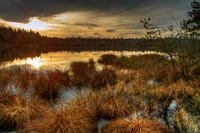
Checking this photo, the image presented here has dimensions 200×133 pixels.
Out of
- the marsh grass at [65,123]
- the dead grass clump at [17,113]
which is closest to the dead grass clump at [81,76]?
the dead grass clump at [17,113]

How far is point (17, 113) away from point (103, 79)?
6.15 m

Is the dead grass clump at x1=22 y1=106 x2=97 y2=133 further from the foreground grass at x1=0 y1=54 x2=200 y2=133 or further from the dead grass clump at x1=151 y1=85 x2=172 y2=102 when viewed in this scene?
the dead grass clump at x1=151 y1=85 x2=172 y2=102

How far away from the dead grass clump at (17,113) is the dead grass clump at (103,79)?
4848 mm

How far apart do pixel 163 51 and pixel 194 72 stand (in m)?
3.19

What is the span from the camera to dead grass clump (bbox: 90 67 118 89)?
10.8 m

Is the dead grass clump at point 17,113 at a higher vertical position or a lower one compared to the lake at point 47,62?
lower

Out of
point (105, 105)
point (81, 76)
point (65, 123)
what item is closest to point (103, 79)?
point (81, 76)

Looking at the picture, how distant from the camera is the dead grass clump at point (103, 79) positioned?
10.8 metres

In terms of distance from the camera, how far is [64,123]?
471cm

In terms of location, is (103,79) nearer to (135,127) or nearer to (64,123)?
(135,127)

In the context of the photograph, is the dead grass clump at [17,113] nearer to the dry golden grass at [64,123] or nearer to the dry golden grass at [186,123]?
the dry golden grass at [64,123]

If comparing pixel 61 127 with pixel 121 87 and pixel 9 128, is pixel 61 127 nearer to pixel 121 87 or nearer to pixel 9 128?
pixel 9 128

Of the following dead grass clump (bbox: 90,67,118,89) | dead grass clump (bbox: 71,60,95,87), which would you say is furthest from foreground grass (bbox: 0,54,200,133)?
dead grass clump (bbox: 90,67,118,89)

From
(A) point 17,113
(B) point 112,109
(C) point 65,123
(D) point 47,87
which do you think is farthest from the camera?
(D) point 47,87
